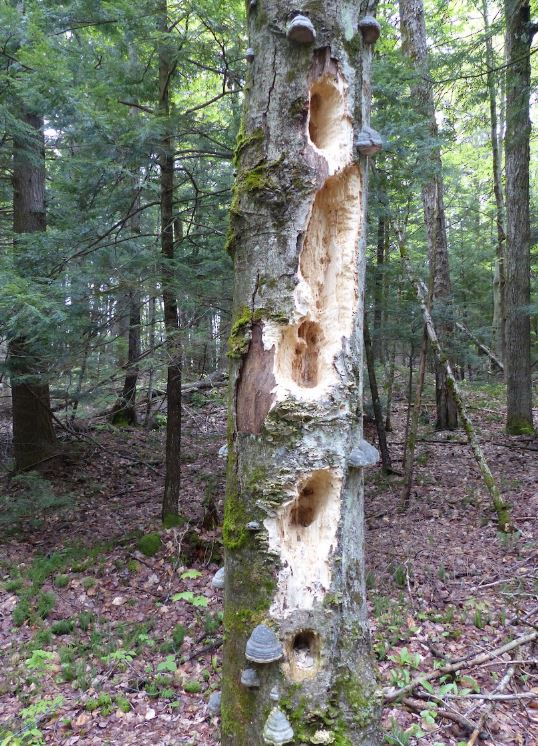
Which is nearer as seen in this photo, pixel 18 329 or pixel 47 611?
pixel 47 611

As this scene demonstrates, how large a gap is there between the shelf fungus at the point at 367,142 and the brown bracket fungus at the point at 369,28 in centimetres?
49

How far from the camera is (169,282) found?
6.78m

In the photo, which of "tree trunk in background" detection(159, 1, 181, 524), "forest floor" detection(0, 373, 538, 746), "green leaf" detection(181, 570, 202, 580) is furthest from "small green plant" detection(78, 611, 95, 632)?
"tree trunk in background" detection(159, 1, 181, 524)

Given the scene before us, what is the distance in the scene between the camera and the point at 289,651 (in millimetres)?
2115

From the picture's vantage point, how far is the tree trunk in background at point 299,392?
213 centimetres

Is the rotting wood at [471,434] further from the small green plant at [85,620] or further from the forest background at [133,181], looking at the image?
the small green plant at [85,620]

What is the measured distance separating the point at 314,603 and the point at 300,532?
0.31 metres

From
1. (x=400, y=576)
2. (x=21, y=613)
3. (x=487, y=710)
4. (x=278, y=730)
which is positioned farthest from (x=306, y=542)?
(x=21, y=613)

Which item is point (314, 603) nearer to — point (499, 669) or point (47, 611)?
point (499, 669)

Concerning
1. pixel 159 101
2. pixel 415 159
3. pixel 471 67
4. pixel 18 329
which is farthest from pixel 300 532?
pixel 471 67

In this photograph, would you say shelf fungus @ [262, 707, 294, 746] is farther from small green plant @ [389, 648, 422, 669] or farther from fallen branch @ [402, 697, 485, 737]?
small green plant @ [389, 648, 422, 669]

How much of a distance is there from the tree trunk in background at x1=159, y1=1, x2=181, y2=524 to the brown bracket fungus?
457 cm

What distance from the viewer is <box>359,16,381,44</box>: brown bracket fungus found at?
244 cm

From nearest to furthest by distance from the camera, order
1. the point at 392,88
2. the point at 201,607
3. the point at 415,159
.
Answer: the point at 201,607 < the point at 392,88 < the point at 415,159
